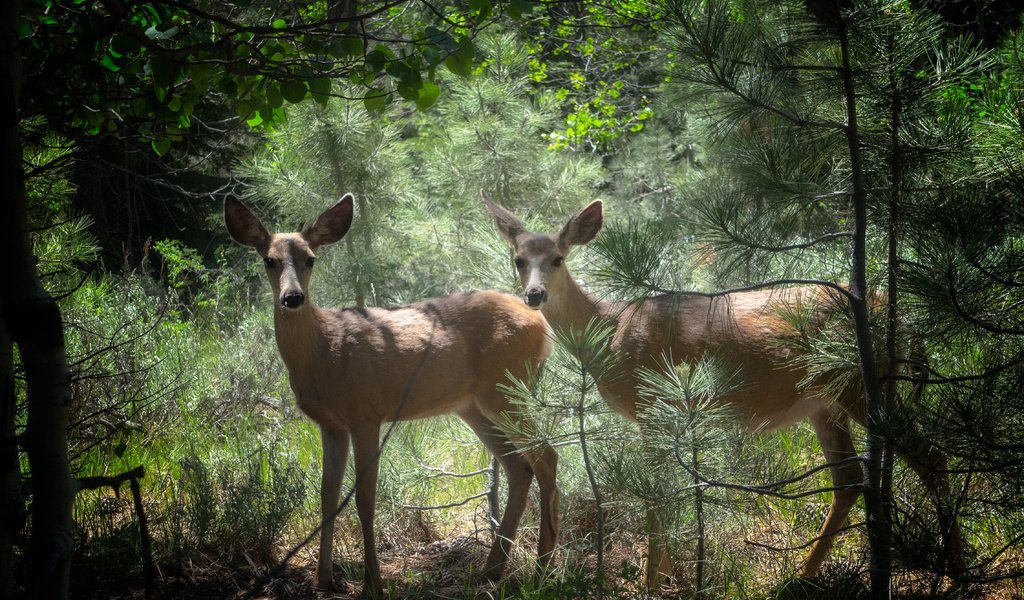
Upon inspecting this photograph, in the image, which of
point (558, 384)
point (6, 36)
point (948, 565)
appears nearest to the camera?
point (6, 36)

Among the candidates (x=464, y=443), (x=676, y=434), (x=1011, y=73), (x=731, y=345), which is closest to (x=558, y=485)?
(x=464, y=443)

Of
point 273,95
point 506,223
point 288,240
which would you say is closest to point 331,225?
point 288,240

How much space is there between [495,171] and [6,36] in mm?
4782

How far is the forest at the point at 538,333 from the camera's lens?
110 inches

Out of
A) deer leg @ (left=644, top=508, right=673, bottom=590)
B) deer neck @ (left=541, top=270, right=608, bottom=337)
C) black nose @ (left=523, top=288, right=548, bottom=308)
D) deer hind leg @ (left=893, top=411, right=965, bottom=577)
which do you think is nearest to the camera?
deer hind leg @ (left=893, top=411, right=965, bottom=577)

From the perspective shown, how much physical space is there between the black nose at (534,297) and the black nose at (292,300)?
48.0 inches

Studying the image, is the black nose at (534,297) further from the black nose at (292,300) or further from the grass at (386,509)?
the black nose at (292,300)

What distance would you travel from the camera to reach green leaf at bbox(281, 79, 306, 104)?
3268 millimetres

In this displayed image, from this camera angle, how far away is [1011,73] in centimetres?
315

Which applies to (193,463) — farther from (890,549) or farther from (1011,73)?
(1011,73)

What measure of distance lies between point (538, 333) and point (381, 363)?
3.20ft

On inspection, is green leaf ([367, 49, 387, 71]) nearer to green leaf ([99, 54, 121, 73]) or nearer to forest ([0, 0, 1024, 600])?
forest ([0, 0, 1024, 600])

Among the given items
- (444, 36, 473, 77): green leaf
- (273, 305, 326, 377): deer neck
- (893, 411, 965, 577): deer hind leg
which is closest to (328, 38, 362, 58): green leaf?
(444, 36, 473, 77): green leaf

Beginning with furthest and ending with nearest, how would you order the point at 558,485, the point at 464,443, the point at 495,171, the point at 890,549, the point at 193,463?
1. the point at 495,171
2. the point at 464,443
3. the point at 558,485
4. the point at 193,463
5. the point at 890,549
